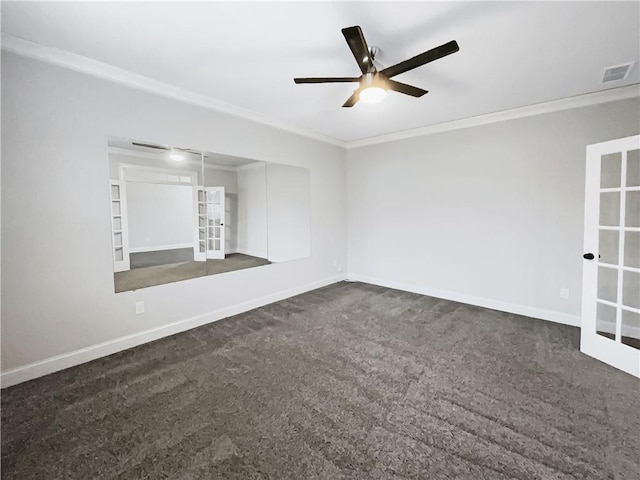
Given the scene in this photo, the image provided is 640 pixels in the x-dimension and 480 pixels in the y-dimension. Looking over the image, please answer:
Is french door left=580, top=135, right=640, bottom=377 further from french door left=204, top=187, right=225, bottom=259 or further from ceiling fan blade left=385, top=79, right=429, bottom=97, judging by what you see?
french door left=204, top=187, right=225, bottom=259

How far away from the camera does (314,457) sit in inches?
62.1

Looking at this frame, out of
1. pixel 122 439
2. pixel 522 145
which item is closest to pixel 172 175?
pixel 122 439

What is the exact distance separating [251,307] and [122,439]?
86.9 inches

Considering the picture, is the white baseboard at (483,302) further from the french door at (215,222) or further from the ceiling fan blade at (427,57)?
the ceiling fan blade at (427,57)

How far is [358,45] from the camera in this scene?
1.84 m

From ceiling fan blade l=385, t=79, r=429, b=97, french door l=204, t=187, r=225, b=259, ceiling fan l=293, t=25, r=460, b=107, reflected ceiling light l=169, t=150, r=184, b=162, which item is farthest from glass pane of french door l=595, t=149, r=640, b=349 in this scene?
reflected ceiling light l=169, t=150, r=184, b=162

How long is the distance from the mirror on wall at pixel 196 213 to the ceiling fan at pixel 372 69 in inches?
68.6

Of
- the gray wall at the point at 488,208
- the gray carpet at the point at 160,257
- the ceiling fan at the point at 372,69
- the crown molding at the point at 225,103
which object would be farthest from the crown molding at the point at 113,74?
the gray wall at the point at 488,208

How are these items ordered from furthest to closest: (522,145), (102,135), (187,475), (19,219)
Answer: (522,145) < (102,135) < (19,219) < (187,475)

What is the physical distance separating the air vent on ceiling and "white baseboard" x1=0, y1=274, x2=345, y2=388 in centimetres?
433

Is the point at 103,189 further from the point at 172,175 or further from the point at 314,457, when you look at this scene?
the point at 314,457

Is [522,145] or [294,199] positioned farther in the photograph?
[294,199]

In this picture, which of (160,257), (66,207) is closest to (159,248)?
(160,257)

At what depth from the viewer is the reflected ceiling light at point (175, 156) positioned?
312 centimetres
